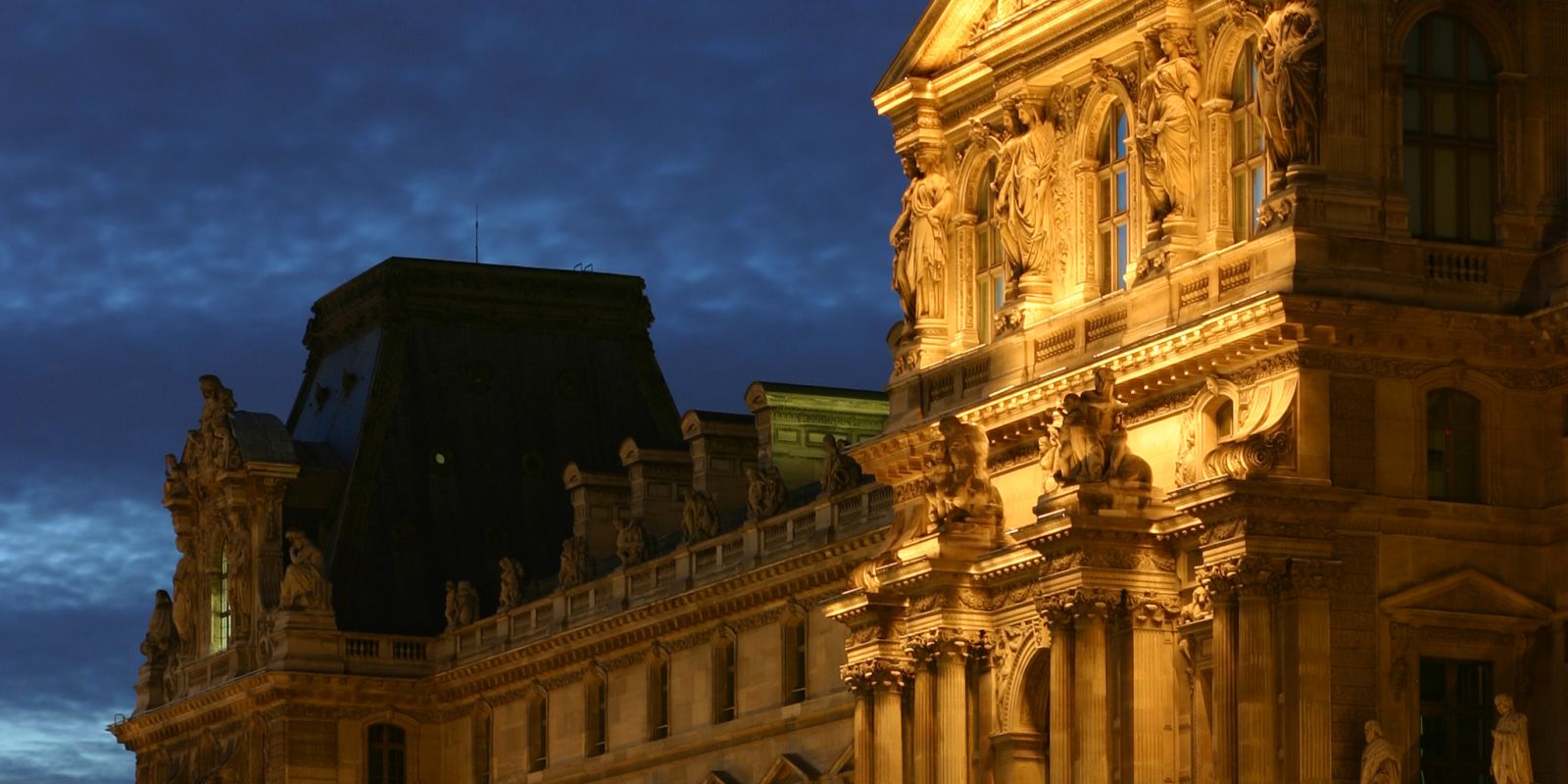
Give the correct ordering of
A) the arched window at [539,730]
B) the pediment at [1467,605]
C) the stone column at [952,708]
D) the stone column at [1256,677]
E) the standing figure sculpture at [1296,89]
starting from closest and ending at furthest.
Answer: the stone column at [1256,677]
the pediment at [1467,605]
the standing figure sculpture at [1296,89]
the stone column at [952,708]
the arched window at [539,730]

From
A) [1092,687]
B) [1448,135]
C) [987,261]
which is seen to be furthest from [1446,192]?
[987,261]

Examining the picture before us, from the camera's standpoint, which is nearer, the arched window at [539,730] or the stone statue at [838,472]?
the stone statue at [838,472]

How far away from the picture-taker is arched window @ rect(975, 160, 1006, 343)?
6203 cm

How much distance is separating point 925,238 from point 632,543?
24305 mm

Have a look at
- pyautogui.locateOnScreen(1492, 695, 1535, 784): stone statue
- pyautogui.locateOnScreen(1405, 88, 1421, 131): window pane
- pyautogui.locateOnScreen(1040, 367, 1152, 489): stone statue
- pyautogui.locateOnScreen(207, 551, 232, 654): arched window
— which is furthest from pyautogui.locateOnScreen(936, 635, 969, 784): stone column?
pyautogui.locateOnScreen(207, 551, 232, 654): arched window

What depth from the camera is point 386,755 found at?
313 feet

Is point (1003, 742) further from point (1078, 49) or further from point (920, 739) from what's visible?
point (1078, 49)

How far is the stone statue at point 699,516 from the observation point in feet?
271

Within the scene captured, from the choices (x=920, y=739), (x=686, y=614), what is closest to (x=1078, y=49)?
(x=920, y=739)

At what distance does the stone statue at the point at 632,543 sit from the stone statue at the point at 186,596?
743 inches

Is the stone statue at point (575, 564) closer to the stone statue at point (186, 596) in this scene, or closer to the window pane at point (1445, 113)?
the stone statue at point (186, 596)

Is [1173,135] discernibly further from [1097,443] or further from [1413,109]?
[1097,443]

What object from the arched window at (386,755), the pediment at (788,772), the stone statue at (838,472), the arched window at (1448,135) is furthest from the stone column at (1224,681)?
the arched window at (386,755)

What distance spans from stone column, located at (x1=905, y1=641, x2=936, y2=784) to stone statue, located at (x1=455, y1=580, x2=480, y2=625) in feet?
117
